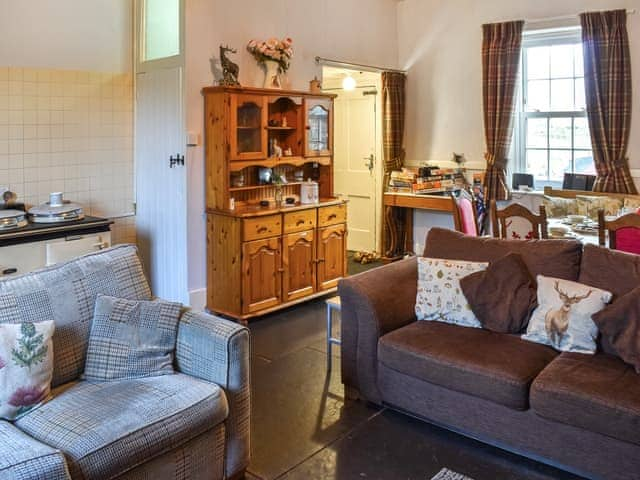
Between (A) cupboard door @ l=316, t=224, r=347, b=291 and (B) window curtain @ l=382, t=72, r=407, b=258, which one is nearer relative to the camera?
(A) cupboard door @ l=316, t=224, r=347, b=291

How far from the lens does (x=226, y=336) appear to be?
2.60m

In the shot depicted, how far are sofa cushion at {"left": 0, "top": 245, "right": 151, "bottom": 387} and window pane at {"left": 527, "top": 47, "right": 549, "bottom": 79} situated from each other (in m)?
4.95

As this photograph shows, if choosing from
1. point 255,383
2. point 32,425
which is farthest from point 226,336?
point 255,383

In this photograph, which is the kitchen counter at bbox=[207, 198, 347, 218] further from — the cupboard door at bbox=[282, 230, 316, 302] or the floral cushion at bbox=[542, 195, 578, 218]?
the floral cushion at bbox=[542, 195, 578, 218]

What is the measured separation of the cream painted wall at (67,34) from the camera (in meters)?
4.41

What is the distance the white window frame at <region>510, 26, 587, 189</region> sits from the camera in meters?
6.11

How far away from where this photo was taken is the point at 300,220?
17.2ft

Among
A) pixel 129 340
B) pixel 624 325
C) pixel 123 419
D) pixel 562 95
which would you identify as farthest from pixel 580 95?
pixel 123 419

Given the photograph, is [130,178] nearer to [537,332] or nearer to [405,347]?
[405,347]

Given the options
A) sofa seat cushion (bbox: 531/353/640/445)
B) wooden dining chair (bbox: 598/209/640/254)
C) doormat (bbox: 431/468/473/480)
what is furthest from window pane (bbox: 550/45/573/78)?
doormat (bbox: 431/468/473/480)

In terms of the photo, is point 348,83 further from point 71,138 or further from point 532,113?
point 71,138

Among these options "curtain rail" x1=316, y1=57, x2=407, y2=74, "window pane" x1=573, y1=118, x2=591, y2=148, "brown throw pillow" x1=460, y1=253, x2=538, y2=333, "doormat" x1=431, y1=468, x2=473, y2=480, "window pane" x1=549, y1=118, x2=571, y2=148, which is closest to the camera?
"doormat" x1=431, y1=468, x2=473, y2=480

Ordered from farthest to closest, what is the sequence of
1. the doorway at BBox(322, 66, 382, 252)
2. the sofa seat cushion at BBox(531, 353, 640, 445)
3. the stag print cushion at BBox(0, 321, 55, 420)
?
the doorway at BBox(322, 66, 382, 252) < the sofa seat cushion at BBox(531, 353, 640, 445) < the stag print cushion at BBox(0, 321, 55, 420)

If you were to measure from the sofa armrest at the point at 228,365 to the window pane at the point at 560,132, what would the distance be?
15.6 feet
